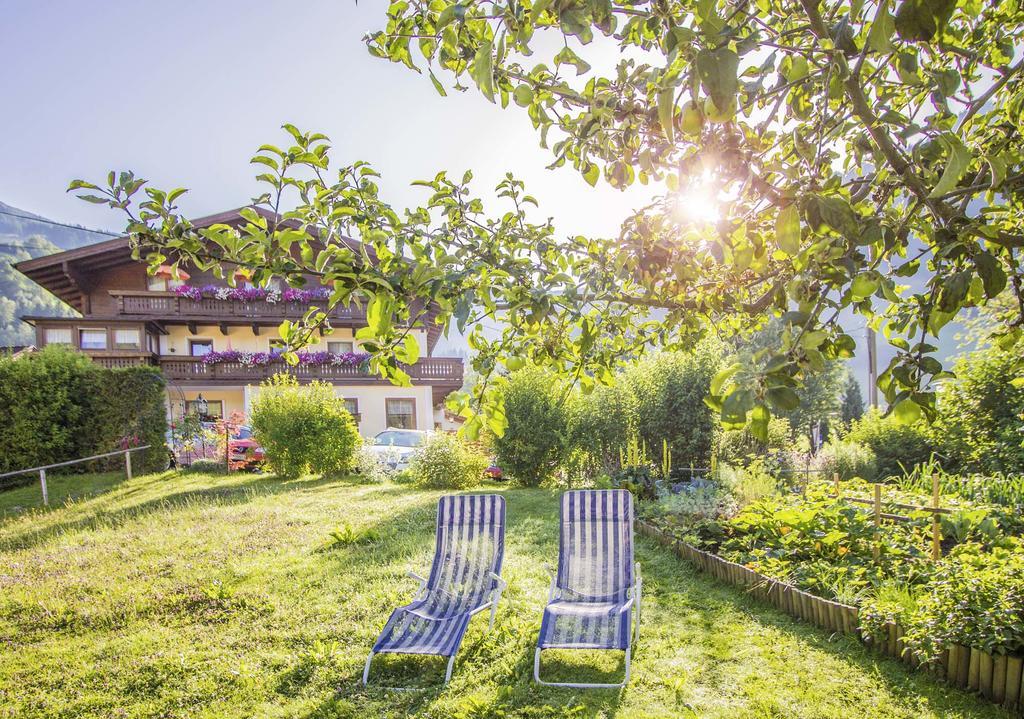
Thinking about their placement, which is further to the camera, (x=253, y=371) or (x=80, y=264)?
(x=253, y=371)

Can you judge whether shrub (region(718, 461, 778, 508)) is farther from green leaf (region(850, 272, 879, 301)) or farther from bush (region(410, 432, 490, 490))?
green leaf (region(850, 272, 879, 301))

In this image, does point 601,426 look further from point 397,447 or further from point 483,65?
point 483,65

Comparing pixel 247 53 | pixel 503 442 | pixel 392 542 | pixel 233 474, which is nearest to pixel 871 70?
pixel 247 53

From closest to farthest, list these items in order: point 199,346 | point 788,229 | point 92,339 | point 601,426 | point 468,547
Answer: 1. point 788,229
2. point 468,547
3. point 601,426
4. point 92,339
5. point 199,346

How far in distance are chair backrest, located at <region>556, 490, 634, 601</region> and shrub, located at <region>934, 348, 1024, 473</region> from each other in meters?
6.55

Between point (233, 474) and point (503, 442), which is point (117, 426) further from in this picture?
point (503, 442)

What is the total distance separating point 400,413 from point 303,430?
10957mm

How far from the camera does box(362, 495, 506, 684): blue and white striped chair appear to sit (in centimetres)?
456

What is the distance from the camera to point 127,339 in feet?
75.3

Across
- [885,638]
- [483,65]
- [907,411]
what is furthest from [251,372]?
[907,411]

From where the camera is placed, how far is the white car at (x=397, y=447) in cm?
1488

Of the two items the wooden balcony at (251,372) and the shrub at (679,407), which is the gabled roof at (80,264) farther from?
the shrub at (679,407)

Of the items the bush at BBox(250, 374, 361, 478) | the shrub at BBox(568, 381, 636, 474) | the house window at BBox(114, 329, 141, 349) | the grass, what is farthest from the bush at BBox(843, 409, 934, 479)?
the house window at BBox(114, 329, 141, 349)

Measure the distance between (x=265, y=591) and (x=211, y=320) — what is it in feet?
65.9
